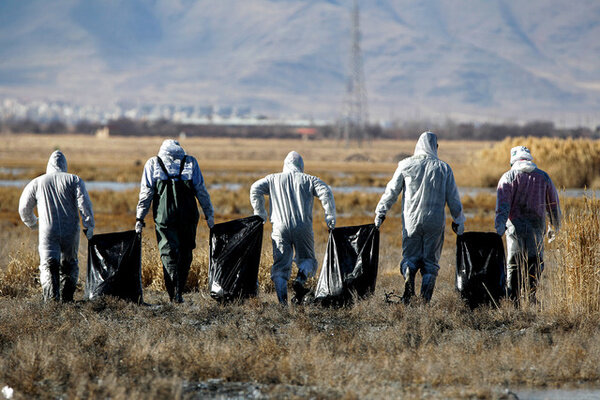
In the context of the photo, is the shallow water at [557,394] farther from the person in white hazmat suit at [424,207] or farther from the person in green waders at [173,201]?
the person in green waders at [173,201]

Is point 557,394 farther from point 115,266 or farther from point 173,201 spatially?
point 115,266

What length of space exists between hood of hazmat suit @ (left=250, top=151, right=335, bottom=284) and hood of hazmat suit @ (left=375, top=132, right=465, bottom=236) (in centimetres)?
74

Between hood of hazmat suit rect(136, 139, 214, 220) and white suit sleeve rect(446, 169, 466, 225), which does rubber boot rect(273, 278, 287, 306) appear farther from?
white suit sleeve rect(446, 169, 466, 225)

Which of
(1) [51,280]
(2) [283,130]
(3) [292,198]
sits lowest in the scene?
(1) [51,280]

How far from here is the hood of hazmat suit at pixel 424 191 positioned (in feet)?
31.5

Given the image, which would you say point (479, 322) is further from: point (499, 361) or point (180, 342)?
point (180, 342)

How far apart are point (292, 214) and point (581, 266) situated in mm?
2985

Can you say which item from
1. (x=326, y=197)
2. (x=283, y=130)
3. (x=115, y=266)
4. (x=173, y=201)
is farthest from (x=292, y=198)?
(x=283, y=130)

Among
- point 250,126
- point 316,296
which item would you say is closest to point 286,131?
point 250,126

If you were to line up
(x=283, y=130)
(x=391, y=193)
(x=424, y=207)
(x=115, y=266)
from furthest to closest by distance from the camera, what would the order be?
(x=283, y=130), (x=115, y=266), (x=391, y=193), (x=424, y=207)

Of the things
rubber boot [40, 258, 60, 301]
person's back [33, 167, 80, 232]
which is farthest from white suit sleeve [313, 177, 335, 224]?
rubber boot [40, 258, 60, 301]

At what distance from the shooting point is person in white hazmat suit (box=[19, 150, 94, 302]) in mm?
9844

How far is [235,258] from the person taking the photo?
10.1m

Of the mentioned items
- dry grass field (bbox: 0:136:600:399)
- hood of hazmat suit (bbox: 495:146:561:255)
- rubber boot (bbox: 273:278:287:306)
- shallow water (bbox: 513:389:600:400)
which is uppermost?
hood of hazmat suit (bbox: 495:146:561:255)
